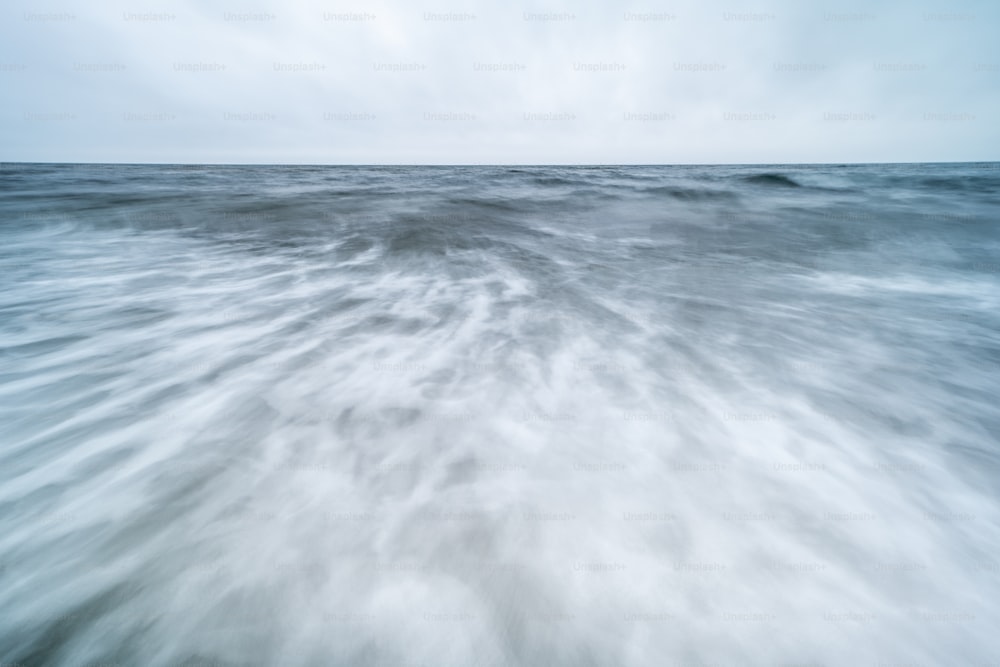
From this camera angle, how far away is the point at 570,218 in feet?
37.7

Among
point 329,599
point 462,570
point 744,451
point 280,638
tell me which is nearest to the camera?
point 280,638

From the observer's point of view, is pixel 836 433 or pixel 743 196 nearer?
pixel 836 433

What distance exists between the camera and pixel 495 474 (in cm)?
225

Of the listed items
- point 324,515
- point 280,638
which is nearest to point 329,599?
point 280,638

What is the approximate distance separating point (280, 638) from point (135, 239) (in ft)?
32.2

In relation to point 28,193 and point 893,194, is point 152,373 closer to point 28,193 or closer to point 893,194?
point 28,193

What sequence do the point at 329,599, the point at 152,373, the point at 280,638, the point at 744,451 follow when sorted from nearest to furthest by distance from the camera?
the point at 280,638, the point at 329,599, the point at 744,451, the point at 152,373

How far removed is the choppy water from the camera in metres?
1.54

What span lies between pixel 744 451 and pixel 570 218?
9.94 meters

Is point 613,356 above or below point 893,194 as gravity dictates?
below

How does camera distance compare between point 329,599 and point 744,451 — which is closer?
point 329,599

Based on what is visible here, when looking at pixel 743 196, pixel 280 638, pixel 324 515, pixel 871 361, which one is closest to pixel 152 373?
pixel 324 515

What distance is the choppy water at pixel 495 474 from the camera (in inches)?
60.8

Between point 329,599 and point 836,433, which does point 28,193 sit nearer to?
point 329,599
